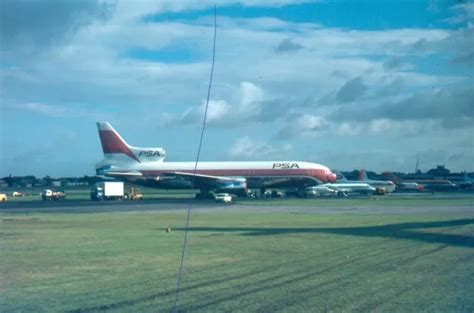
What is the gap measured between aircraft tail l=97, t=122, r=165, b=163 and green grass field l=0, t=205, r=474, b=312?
65.6 metres

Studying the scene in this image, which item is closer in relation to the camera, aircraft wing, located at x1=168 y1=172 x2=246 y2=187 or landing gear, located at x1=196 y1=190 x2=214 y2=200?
aircraft wing, located at x1=168 y1=172 x2=246 y2=187

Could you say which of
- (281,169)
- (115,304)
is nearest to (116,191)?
(281,169)

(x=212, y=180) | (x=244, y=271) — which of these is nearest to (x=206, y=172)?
(x=212, y=180)

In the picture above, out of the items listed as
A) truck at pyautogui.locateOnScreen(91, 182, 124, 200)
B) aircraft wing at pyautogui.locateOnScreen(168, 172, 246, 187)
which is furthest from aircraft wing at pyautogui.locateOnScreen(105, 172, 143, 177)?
aircraft wing at pyautogui.locateOnScreen(168, 172, 246, 187)

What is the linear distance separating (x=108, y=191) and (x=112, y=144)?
399 inches

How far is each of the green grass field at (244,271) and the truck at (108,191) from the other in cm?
5865

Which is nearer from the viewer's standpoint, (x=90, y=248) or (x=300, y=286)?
(x=300, y=286)

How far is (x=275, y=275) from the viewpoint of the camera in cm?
1728

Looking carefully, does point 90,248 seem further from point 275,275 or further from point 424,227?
point 424,227

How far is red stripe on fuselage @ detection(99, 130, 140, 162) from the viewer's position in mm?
99262

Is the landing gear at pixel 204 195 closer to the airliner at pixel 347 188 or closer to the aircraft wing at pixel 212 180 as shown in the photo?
the aircraft wing at pixel 212 180

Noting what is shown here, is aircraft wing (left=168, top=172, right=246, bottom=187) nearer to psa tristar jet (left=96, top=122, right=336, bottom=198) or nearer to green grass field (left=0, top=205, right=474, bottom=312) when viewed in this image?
psa tristar jet (left=96, top=122, right=336, bottom=198)

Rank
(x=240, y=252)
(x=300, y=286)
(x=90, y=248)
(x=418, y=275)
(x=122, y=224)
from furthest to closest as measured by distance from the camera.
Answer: (x=122, y=224)
(x=90, y=248)
(x=240, y=252)
(x=418, y=275)
(x=300, y=286)

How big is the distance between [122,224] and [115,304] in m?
27.3
